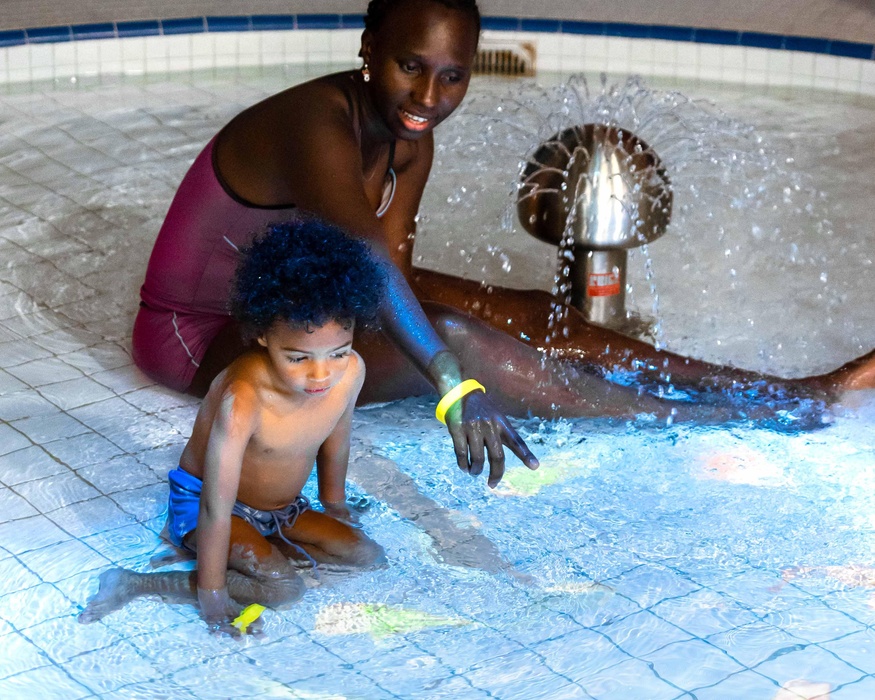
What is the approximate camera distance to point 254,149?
275cm

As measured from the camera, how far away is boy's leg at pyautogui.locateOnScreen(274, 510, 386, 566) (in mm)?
2430

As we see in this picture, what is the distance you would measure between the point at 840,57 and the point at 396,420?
3.86 metres

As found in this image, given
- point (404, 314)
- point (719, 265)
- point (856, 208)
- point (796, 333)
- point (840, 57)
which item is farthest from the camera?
point (840, 57)

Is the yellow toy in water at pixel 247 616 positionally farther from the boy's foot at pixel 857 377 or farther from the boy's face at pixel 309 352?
the boy's foot at pixel 857 377

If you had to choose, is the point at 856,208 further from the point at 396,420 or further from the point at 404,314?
the point at 404,314

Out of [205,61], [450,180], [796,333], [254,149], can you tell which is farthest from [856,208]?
[205,61]

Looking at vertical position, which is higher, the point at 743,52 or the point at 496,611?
the point at 743,52

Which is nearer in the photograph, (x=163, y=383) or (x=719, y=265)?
(x=163, y=383)

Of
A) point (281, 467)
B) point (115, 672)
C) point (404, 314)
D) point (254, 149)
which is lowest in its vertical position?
point (115, 672)

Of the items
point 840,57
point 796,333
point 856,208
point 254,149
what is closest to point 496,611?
A: point 254,149

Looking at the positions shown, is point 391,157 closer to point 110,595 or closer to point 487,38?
point 110,595

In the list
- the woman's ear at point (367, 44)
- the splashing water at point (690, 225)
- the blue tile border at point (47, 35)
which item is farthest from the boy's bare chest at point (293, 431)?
the blue tile border at point (47, 35)

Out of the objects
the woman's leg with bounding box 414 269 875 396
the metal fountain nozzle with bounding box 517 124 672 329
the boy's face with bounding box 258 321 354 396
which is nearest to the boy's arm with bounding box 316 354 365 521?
the boy's face with bounding box 258 321 354 396

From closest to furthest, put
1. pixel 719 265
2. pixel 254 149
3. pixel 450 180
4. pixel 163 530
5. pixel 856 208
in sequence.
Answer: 1. pixel 163 530
2. pixel 254 149
3. pixel 719 265
4. pixel 856 208
5. pixel 450 180
